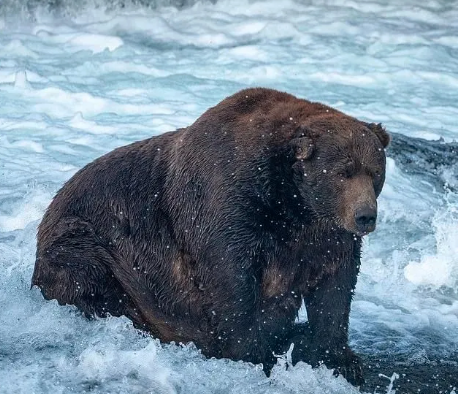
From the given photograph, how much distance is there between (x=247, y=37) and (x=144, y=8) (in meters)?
2.61

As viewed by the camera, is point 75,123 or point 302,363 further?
point 75,123

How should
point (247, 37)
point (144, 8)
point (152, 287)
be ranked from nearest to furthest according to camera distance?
point (152, 287), point (247, 37), point (144, 8)

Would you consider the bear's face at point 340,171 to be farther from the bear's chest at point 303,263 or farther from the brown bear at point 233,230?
the bear's chest at point 303,263

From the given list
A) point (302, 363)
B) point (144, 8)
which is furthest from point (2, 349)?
point (144, 8)

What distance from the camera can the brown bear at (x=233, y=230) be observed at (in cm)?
443

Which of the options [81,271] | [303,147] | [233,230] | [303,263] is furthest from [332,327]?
[81,271]

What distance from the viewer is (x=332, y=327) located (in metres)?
4.76

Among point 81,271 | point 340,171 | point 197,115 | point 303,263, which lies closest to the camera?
point 340,171

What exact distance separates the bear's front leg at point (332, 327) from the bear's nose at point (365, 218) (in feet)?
1.29

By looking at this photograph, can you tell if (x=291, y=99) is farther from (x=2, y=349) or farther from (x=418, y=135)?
(x=418, y=135)

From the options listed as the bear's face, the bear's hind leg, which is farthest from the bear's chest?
the bear's hind leg

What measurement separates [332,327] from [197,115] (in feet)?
19.1

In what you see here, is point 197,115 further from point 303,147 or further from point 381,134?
point 303,147

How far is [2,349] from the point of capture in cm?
474
